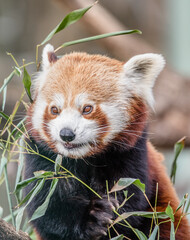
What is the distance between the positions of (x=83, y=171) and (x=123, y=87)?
540 mm

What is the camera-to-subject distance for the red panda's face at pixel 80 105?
2531 mm

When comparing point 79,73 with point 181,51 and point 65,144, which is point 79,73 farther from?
point 181,51

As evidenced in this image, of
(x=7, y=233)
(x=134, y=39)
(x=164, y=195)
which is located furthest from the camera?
(x=134, y=39)

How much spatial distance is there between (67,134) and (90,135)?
0.16 m

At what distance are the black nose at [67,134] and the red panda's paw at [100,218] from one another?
459mm

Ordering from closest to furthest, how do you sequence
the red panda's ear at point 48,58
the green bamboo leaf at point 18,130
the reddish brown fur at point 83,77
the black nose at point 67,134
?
the black nose at point 67,134, the reddish brown fur at point 83,77, the green bamboo leaf at point 18,130, the red panda's ear at point 48,58

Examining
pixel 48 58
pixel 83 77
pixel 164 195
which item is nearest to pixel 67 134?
pixel 83 77

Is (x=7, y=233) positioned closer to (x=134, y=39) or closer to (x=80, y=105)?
(x=80, y=105)

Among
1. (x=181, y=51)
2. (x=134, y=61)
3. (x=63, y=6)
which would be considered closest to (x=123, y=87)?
(x=134, y=61)

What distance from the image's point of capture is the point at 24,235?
8.18 feet

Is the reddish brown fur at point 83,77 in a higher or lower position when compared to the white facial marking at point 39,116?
higher

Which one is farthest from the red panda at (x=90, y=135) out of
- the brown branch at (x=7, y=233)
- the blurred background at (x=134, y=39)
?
the blurred background at (x=134, y=39)

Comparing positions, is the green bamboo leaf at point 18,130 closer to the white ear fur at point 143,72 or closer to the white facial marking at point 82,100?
the white facial marking at point 82,100

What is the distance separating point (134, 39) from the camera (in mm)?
5773
